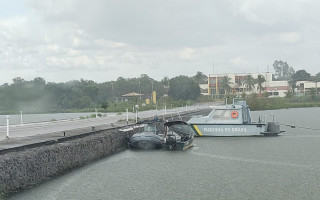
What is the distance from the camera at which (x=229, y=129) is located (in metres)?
36.0

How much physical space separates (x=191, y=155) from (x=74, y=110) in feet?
192

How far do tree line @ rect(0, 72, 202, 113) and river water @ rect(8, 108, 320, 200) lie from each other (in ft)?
92.6

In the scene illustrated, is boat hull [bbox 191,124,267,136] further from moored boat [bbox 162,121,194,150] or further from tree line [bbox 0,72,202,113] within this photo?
tree line [bbox 0,72,202,113]

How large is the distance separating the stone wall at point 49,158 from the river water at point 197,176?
44cm

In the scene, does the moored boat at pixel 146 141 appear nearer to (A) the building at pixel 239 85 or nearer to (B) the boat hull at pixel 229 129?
(B) the boat hull at pixel 229 129

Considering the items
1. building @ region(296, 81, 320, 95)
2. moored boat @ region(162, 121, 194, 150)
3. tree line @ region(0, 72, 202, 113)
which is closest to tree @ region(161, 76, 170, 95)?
tree line @ region(0, 72, 202, 113)

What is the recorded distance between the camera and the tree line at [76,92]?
170ft

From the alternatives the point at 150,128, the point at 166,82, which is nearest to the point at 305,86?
the point at 166,82

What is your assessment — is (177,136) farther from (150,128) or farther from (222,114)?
(222,114)

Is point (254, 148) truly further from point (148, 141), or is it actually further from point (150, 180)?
point (150, 180)

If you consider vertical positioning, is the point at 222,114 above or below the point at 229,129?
above

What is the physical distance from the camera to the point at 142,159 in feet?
83.5

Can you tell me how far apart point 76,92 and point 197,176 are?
217 feet

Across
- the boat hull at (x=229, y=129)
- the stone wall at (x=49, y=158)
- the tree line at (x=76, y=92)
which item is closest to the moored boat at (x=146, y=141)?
the stone wall at (x=49, y=158)
